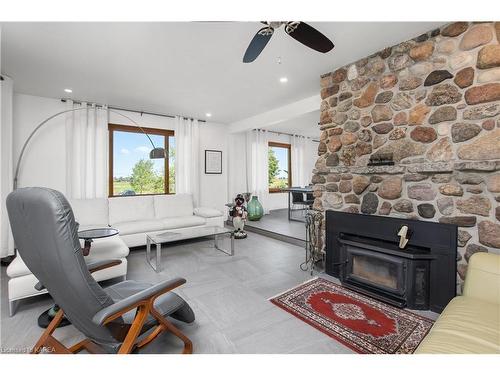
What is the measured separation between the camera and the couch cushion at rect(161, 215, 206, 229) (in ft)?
13.5

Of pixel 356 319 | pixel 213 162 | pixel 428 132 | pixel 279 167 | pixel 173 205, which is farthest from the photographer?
pixel 279 167

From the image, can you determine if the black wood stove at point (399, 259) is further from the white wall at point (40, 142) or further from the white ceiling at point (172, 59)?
the white wall at point (40, 142)

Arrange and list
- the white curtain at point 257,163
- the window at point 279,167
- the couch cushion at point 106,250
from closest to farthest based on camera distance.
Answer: the couch cushion at point 106,250 → the white curtain at point 257,163 → the window at point 279,167

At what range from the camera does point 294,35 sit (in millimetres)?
1705

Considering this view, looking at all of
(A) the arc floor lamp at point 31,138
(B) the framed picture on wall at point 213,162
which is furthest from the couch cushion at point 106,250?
(B) the framed picture on wall at point 213,162

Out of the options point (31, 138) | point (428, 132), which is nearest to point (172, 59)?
point (428, 132)

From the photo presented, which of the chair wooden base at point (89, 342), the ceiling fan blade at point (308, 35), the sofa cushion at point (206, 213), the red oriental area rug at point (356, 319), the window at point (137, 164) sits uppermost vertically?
the ceiling fan blade at point (308, 35)

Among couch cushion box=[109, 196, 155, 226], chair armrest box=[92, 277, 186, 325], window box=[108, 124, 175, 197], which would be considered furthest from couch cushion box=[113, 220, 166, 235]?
chair armrest box=[92, 277, 186, 325]

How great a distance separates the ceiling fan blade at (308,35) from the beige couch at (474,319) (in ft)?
6.25

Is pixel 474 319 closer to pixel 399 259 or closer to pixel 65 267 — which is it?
pixel 399 259

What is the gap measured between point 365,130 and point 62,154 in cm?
470

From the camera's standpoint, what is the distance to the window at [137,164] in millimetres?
4649

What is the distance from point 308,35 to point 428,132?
4.85 feet
